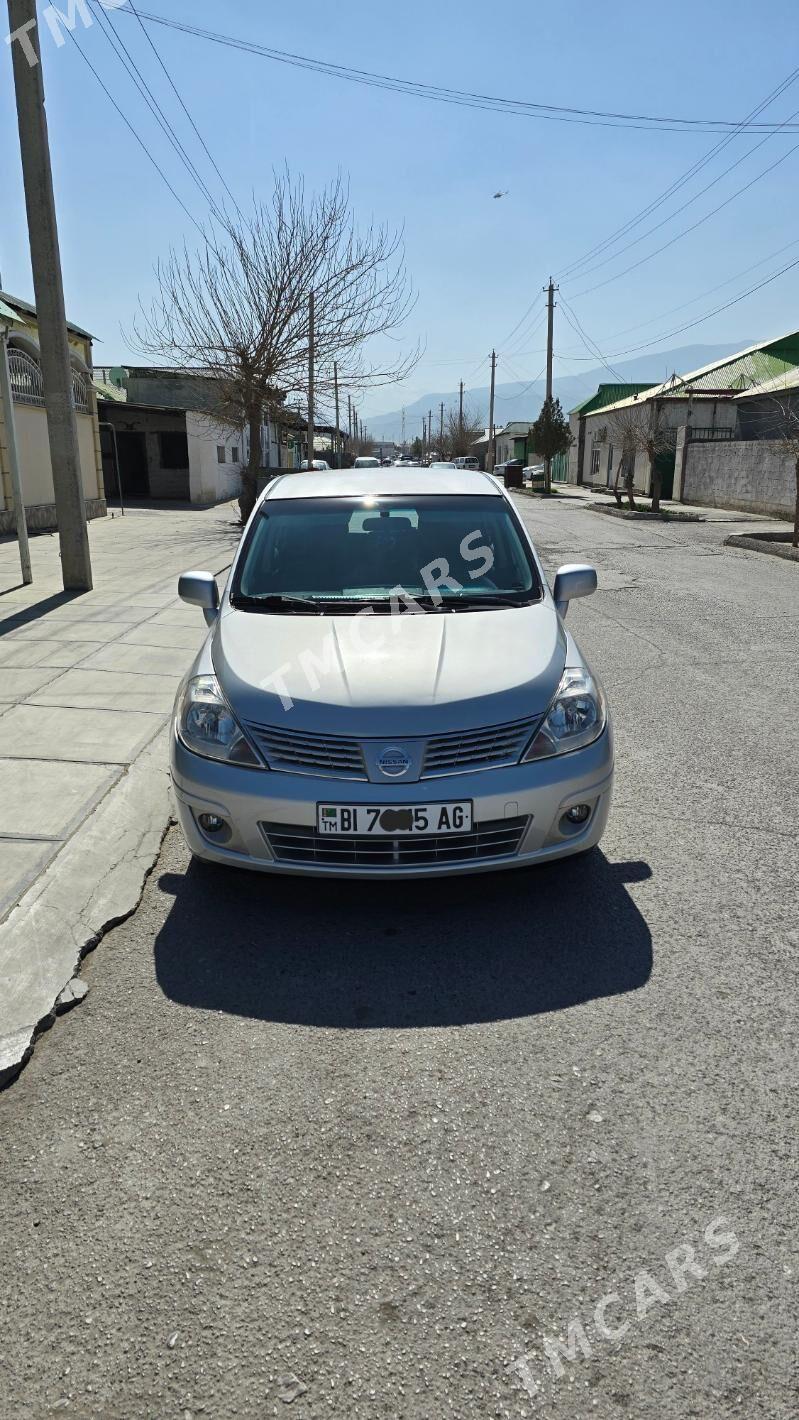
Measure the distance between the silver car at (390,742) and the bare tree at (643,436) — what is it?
25.7m

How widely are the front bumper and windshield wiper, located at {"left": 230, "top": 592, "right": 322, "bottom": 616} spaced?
0.99 meters

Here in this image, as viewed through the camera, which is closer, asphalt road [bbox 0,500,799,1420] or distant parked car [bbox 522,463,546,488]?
asphalt road [bbox 0,500,799,1420]

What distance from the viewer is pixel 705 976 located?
10.4 ft

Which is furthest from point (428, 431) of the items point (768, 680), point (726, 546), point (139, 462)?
point (768, 680)

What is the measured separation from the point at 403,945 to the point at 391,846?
1.23ft

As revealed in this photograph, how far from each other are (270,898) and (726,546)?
57.1ft

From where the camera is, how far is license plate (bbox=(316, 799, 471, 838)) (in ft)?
10.6

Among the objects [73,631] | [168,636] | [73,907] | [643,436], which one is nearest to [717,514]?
[643,436]

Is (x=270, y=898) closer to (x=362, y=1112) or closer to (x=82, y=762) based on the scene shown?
(x=362, y=1112)

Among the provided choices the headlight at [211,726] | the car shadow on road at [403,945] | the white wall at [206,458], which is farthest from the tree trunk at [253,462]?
the car shadow on road at [403,945]

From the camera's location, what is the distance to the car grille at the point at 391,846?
3.28 m

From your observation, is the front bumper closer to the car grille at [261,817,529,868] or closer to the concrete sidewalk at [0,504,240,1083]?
the car grille at [261,817,529,868]

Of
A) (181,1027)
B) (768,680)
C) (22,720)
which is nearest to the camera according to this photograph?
(181,1027)

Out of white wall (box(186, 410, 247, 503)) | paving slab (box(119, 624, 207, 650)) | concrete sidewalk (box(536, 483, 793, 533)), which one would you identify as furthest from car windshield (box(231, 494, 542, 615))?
white wall (box(186, 410, 247, 503))
